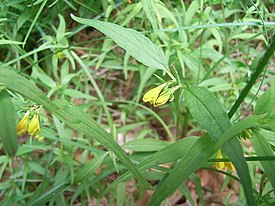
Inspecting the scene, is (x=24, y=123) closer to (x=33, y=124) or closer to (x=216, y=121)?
(x=33, y=124)

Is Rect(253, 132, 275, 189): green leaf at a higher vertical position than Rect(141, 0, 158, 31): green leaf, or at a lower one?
lower

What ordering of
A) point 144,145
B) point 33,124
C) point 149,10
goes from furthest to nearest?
1. point 144,145
2. point 149,10
3. point 33,124

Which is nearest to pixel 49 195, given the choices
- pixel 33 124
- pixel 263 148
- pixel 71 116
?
pixel 33 124

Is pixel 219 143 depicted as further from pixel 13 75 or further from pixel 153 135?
pixel 153 135

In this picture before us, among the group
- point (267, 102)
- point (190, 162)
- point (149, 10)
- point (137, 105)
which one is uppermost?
point (149, 10)

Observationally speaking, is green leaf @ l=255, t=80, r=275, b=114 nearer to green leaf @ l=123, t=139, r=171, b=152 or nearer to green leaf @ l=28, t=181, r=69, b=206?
green leaf @ l=123, t=139, r=171, b=152

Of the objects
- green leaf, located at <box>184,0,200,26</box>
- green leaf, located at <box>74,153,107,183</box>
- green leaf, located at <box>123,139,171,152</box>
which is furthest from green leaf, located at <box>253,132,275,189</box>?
green leaf, located at <box>184,0,200,26</box>

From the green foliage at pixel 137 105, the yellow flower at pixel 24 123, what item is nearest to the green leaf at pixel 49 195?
the green foliage at pixel 137 105

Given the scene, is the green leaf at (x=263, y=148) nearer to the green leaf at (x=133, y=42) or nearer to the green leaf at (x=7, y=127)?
the green leaf at (x=133, y=42)

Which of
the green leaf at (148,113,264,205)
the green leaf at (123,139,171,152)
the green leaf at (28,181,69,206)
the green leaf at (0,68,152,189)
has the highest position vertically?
the green leaf at (0,68,152,189)
